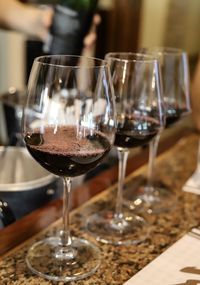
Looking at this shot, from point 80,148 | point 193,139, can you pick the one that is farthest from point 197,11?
point 80,148

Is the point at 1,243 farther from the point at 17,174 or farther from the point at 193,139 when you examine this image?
the point at 193,139

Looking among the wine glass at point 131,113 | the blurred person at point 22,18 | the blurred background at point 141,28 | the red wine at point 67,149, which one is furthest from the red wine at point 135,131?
the blurred background at point 141,28

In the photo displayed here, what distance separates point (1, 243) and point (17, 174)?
0.59ft

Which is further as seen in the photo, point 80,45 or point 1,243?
point 80,45

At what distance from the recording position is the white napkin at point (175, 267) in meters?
0.56

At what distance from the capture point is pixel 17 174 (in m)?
0.77

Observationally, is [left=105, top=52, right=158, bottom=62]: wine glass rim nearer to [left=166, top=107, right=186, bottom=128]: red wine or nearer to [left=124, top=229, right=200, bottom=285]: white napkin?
[left=166, top=107, right=186, bottom=128]: red wine

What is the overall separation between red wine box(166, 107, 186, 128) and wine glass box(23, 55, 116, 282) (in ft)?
0.86

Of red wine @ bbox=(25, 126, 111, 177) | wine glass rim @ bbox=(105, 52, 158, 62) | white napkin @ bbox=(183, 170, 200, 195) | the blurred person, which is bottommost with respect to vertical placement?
white napkin @ bbox=(183, 170, 200, 195)

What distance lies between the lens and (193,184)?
859 mm

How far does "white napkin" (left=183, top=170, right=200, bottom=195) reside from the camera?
839mm

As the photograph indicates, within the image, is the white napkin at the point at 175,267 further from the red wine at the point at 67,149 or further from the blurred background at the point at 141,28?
the blurred background at the point at 141,28

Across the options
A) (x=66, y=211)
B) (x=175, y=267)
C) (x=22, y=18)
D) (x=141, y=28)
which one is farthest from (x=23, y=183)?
(x=141, y=28)

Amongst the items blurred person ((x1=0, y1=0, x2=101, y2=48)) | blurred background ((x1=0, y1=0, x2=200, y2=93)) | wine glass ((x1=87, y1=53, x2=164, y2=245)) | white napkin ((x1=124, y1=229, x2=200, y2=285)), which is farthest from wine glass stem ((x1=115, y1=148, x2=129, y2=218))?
blurred background ((x1=0, y1=0, x2=200, y2=93))
